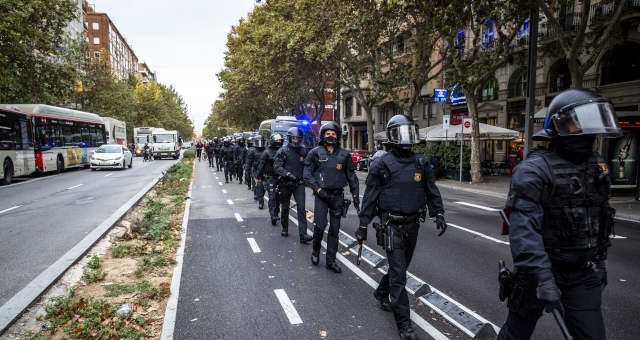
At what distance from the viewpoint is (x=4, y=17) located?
1377 cm

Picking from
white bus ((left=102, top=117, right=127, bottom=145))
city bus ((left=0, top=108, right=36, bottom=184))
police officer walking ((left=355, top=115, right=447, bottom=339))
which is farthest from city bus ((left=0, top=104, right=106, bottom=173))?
police officer walking ((left=355, top=115, right=447, bottom=339))

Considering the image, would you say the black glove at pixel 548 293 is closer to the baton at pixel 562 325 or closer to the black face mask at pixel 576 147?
the baton at pixel 562 325

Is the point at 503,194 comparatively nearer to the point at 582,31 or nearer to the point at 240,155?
the point at 582,31

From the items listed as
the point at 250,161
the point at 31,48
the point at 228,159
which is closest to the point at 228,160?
the point at 228,159

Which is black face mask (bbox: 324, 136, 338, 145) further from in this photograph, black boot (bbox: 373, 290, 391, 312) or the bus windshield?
the bus windshield

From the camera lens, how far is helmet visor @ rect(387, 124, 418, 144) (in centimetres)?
367

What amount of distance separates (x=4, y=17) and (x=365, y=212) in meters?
15.9

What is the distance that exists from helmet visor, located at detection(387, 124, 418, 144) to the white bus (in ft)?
102

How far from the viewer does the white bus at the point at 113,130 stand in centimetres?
3227

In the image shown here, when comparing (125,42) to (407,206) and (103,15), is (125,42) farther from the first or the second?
(407,206)

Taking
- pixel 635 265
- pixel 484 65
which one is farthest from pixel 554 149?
pixel 484 65

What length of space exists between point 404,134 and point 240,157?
14.0m

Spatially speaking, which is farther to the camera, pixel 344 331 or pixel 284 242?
pixel 284 242

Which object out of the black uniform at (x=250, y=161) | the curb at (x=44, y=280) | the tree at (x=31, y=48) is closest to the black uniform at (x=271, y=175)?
the black uniform at (x=250, y=161)
